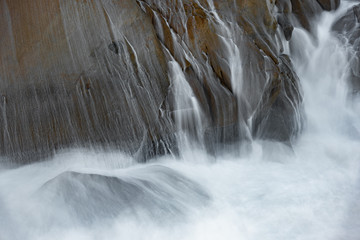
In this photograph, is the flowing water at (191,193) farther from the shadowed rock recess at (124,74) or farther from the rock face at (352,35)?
the rock face at (352,35)

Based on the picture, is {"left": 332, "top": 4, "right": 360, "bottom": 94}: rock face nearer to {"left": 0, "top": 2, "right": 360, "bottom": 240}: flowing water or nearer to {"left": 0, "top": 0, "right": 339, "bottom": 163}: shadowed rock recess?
{"left": 0, "top": 2, "right": 360, "bottom": 240}: flowing water

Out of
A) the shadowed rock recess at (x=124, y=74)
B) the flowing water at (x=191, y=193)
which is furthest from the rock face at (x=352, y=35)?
the shadowed rock recess at (x=124, y=74)

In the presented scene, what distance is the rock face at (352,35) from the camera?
634 centimetres

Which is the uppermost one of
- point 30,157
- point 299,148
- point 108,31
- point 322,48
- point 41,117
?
point 108,31

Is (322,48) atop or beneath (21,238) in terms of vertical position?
atop

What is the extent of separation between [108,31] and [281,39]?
3263 millimetres

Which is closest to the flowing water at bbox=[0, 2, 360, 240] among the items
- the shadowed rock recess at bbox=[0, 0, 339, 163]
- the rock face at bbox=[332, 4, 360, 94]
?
the shadowed rock recess at bbox=[0, 0, 339, 163]

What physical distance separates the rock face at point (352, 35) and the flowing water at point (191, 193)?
1.28 m

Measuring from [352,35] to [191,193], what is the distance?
4915 mm

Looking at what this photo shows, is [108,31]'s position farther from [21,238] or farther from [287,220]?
[287,220]

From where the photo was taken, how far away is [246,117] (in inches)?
204

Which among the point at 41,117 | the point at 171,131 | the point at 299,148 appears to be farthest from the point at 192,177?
the point at 41,117

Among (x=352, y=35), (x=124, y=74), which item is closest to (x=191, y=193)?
(x=124, y=74)

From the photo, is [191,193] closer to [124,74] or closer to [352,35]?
[124,74]
